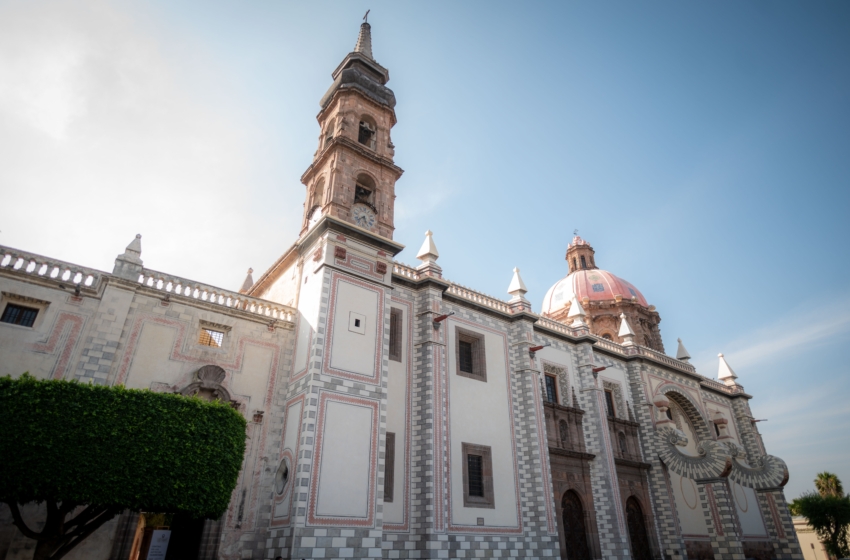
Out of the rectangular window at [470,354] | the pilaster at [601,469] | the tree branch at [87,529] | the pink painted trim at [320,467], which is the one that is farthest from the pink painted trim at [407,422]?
the pilaster at [601,469]

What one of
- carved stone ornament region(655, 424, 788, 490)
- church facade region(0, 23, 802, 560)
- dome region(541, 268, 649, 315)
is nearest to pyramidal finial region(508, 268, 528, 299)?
church facade region(0, 23, 802, 560)

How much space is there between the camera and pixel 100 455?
9.98 metres

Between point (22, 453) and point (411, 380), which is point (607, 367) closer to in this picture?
point (411, 380)

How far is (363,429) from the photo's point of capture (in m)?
15.1

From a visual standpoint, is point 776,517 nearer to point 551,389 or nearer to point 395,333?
point 551,389

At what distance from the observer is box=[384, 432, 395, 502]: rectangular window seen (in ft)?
52.6

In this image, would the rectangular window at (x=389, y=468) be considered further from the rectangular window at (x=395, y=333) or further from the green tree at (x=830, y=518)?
the green tree at (x=830, y=518)

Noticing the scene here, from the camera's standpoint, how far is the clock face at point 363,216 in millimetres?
18594

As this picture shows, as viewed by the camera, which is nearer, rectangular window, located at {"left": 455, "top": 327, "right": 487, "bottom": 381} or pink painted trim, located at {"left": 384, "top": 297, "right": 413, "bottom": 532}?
pink painted trim, located at {"left": 384, "top": 297, "right": 413, "bottom": 532}

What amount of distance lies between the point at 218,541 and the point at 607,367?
19164 mm

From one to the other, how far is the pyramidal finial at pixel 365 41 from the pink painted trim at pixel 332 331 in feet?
39.6

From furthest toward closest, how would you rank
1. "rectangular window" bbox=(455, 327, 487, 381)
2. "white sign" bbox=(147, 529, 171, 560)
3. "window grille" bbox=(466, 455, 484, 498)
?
1. "rectangular window" bbox=(455, 327, 487, 381)
2. "window grille" bbox=(466, 455, 484, 498)
3. "white sign" bbox=(147, 529, 171, 560)

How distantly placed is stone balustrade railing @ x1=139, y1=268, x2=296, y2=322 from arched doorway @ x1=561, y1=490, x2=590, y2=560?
13201 mm

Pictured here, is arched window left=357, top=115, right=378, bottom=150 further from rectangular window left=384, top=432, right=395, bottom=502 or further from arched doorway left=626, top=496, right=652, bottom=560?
arched doorway left=626, top=496, right=652, bottom=560
